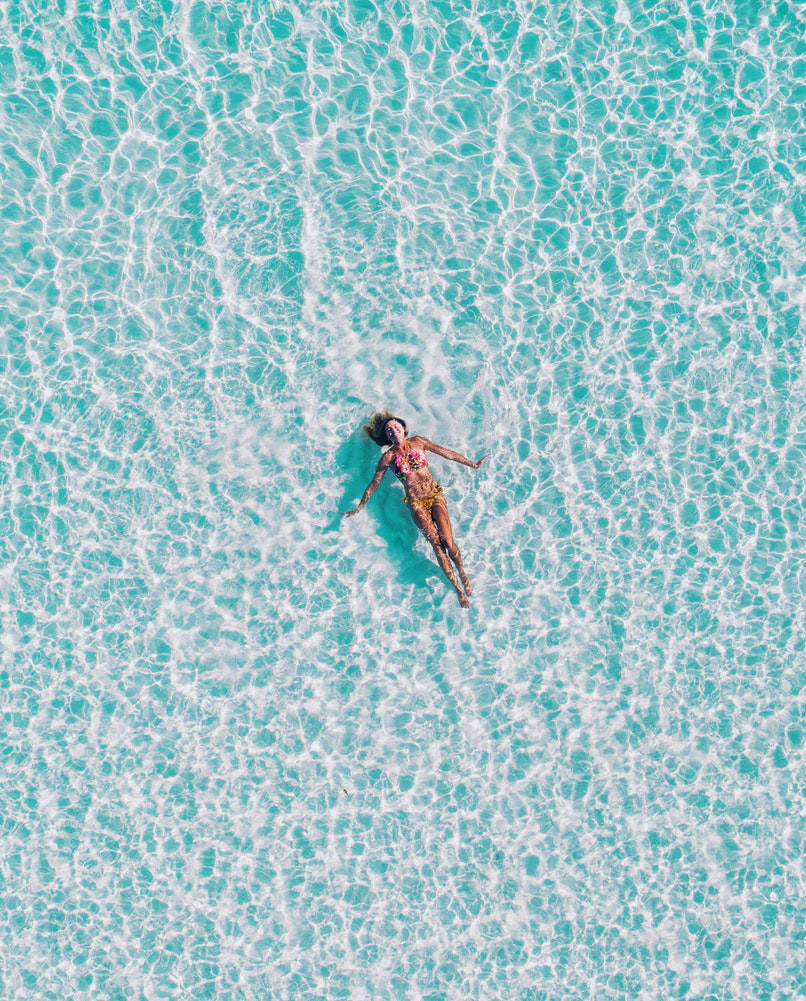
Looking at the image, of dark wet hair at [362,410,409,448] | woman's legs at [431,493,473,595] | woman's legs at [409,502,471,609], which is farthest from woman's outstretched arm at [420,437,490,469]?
woman's legs at [409,502,471,609]

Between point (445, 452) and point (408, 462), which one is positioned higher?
point (445, 452)

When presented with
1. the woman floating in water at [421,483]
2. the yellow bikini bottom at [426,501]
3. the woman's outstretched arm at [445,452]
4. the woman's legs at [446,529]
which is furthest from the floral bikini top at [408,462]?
the woman's legs at [446,529]

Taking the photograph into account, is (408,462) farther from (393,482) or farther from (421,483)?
(393,482)

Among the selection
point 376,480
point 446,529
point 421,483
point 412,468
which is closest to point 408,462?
point 412,468

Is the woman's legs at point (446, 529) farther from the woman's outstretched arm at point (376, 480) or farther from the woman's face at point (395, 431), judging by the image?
the woman's face at point (395, 431)

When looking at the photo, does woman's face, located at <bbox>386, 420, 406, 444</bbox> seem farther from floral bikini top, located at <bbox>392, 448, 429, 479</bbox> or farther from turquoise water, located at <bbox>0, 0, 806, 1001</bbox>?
turquoise water, located at <bbox>0, 0, 806, 1001</bbox>

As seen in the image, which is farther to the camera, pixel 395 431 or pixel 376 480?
pixel 376 480

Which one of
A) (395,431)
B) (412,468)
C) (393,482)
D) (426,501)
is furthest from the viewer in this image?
(393,482)
